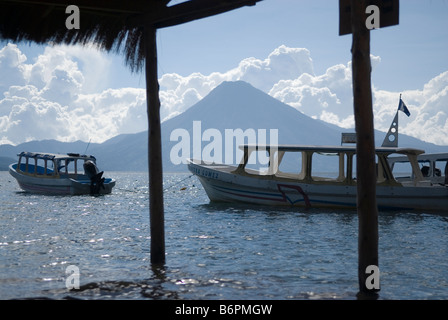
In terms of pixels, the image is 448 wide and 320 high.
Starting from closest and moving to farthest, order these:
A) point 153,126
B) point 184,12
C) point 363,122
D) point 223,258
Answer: point 363,122, point 184,12, point 153,126, point 223,258

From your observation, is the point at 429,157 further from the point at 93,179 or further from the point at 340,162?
the point at 93,179

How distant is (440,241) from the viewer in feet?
48.8

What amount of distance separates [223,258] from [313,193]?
12823 mm

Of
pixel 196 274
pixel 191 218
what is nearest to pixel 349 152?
pixel 191 218

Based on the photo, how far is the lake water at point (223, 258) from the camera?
8.06 metres

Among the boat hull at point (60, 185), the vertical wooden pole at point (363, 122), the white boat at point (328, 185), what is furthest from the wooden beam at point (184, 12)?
the boat hull at point (60, 185)

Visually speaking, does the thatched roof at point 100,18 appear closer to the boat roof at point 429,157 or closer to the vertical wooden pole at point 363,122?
the vertical wooden pole at point 363,122

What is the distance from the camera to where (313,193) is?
2366cm

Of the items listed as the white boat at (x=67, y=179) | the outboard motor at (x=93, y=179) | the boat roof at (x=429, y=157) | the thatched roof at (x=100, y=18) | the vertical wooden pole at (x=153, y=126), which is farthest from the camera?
the white boat at (x=67, y=179)

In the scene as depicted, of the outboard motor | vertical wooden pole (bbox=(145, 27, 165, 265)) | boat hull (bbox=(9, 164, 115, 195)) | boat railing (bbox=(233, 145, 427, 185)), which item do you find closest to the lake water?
vertical wooden pole (bbox=(145, 27, 165, 265))

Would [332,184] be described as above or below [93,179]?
above

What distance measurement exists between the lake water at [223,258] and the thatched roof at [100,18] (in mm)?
3881

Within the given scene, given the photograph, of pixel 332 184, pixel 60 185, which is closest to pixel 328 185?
pixel 332 184
